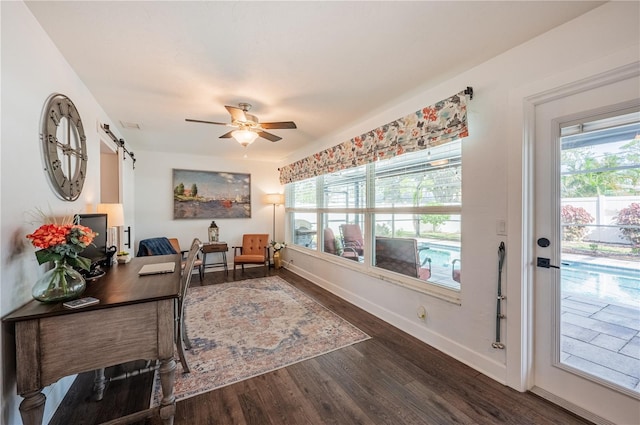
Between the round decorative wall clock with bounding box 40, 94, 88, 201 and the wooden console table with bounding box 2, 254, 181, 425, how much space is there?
2.73ft

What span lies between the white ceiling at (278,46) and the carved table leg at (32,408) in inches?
81.3

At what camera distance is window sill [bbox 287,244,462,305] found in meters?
2.36

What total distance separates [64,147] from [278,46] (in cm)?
173

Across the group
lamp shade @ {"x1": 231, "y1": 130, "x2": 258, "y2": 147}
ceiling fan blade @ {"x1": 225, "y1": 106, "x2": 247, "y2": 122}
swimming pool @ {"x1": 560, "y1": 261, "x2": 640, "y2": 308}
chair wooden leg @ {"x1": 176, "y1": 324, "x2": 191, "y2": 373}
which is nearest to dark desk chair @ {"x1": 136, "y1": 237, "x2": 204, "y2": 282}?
chair wooden leg @ {"x1": 176, "y1": 324, "x2": 191, "y2": 373}

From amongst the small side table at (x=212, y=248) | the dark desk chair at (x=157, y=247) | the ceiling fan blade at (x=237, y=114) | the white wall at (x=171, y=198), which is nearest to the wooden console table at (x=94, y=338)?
the ceiling fan blade at (x=237, y=114)

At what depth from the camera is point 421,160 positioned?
267 cm

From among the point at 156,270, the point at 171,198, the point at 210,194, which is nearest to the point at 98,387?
the point at 156,270

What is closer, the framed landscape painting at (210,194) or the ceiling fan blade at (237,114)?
the ceiling fan blade at (237,114)

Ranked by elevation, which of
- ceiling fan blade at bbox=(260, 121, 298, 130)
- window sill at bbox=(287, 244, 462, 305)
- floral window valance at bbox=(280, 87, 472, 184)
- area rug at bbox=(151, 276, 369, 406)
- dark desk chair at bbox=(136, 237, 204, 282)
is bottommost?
area rug at bbox=(151, 276, 369, 406)

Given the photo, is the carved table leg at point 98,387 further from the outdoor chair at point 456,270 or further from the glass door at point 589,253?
the glass door at point 589,253

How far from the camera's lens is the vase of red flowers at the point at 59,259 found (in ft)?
4.31

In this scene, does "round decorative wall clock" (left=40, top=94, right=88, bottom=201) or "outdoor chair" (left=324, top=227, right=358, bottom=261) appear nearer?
"round decorative wall clock" (left=40, top=94, right=88, bottom=201)

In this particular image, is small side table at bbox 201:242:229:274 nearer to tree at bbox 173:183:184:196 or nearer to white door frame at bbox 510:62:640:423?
tree at bbox 173:183:184:196

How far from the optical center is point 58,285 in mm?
1360
